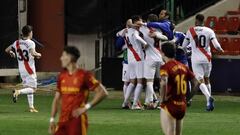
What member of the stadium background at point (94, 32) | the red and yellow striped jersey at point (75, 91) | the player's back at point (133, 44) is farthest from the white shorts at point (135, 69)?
the red and yellow striped jersey at point (75, 91)

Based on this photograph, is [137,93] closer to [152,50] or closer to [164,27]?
[152,50]

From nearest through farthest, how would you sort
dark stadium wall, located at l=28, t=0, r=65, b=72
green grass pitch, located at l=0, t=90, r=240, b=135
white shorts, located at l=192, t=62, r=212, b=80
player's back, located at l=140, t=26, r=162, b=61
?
green grass pitch, located at l=0, t=90, r=240, b=135 → player's back, located at l=140, t=26, r=162, b=61 → white shorts, located at l=192, t=62, r=212, b=80 → dark stadium wall, located at l=28, t=0, r=65, b=72

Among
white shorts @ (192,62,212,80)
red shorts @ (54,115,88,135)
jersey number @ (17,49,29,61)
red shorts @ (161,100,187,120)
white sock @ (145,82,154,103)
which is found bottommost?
red shorts @ (54,115,88,135)

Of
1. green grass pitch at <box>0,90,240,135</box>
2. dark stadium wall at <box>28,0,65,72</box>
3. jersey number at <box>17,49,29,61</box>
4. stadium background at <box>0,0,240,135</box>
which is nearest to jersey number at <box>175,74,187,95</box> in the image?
green grass pitch at <box>0,90,240,135</box>

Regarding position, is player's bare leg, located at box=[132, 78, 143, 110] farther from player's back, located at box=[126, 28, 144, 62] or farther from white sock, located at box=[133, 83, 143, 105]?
player's back, located at box=[126, 28, 144, 62]

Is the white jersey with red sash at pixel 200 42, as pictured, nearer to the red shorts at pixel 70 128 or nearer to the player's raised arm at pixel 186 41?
the player's raised arm at pixel 186 41

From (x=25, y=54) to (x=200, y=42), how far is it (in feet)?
14.7

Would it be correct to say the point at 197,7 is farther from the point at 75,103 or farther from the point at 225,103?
the point at 75,103

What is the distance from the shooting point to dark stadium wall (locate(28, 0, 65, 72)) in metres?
32.3

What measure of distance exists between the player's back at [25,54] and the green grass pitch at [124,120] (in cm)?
105

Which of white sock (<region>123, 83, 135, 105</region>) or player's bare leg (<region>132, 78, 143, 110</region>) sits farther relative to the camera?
white sock (<region>123, 83, 135, 105</region>)

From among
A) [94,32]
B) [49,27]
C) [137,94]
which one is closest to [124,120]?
[137,94]

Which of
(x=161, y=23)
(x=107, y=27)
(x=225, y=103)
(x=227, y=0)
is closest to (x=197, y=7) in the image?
(x=227, y=0)

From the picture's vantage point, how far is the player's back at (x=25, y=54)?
68.0ft
